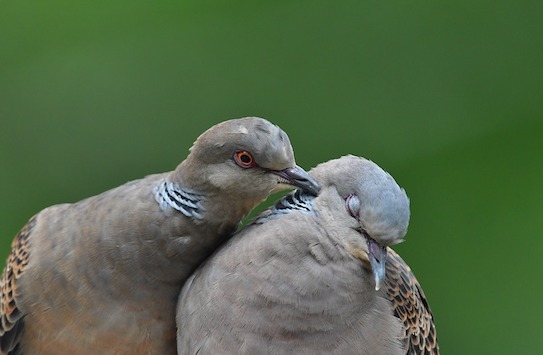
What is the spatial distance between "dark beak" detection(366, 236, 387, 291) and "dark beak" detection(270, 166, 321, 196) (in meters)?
0.21

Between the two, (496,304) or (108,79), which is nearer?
(496,304)

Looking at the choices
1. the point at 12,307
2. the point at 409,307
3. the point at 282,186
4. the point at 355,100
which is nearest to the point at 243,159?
the point at 282,186

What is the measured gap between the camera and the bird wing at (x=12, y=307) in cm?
267

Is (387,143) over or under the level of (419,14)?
under

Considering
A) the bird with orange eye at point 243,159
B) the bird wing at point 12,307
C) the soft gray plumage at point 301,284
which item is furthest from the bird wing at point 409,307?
the bird wing at point 12,307

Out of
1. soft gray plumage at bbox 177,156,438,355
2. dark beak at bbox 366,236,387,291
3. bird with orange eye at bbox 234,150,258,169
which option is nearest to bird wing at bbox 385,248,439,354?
soft gray plumage at bbox 177,156,438,355

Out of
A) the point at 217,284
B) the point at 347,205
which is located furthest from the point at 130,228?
the point at 347,205

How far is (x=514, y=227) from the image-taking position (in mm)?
3736

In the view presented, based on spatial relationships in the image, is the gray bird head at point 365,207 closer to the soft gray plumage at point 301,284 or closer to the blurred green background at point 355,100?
the soft gray plumage at point 301,284

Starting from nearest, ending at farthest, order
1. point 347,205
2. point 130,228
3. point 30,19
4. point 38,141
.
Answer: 1. point 347,205
2. point 130,228
3. point 30,19
4. point 38,141

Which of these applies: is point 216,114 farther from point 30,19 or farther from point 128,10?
point 30,19

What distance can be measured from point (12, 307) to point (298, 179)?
0.94m

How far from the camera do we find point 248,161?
7.78 ft

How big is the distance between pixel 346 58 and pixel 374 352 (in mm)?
1770
